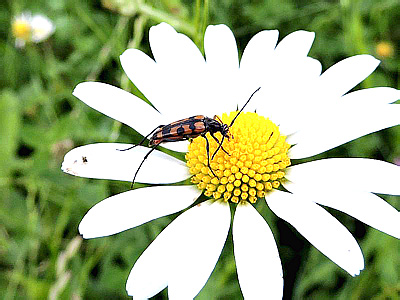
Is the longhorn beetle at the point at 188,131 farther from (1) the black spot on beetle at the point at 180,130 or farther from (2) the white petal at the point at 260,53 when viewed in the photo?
(2) the white petal at the point at 260,53

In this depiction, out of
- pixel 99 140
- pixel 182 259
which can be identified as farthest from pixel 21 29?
pixel 182 259

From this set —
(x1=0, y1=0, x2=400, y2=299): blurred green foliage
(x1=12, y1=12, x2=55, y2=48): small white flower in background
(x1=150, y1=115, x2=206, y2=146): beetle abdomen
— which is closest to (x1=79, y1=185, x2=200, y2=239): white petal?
(x1=150, y1=115, x2=206, y2=146): beetle abdomen

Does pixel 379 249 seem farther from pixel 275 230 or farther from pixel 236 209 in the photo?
pixel 236 209

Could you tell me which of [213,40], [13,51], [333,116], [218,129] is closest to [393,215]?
[333,116]

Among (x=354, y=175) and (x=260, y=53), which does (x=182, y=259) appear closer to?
(x=354, y=175)

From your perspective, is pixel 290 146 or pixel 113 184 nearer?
pixel 290 146

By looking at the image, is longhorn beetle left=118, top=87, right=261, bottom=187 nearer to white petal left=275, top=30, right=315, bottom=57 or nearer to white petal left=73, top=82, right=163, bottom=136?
white petal left=73, top=82, right=163, bottom=136

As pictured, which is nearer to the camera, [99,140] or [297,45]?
[297,45]
